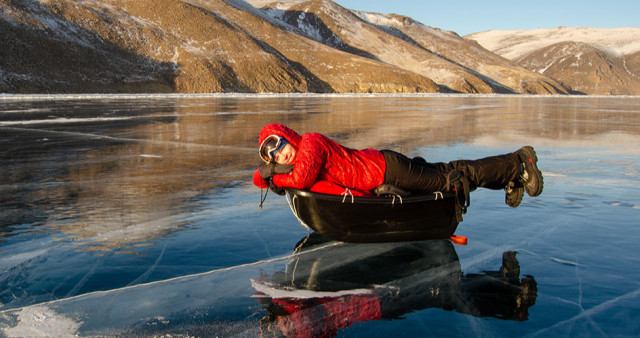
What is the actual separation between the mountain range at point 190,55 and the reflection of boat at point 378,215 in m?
69.7

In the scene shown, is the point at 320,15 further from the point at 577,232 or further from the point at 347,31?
the point at 577,232

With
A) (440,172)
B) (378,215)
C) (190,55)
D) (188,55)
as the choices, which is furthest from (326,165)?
(190,55)

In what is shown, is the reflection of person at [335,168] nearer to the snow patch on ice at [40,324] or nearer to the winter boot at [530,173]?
the winter boot at [530,173]

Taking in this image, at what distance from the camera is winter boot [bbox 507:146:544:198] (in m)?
5.83

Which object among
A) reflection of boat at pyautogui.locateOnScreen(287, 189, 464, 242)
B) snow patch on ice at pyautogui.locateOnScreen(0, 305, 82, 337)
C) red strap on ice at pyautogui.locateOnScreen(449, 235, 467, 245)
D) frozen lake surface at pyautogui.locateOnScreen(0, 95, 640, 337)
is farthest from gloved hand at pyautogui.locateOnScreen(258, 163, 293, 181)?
snow patch on ice at pyautogui.locateOnScreen(0, 305, 82, 337)

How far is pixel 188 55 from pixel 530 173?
91.2m

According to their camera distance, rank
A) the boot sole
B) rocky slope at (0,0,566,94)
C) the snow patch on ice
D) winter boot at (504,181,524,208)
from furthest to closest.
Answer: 1. rocky slope at (0,0,566,94)
2. winter boot at (504,181,524,208)
3. the boot sole
4. the snow patch on ice

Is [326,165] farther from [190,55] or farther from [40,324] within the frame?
[190,55]

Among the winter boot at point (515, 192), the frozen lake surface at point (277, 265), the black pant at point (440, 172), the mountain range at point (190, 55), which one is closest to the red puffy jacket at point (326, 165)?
the black pant at point (440, 172)

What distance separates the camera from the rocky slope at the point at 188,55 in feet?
240

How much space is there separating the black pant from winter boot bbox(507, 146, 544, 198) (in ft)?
0.29

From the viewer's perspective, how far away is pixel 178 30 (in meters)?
98.2

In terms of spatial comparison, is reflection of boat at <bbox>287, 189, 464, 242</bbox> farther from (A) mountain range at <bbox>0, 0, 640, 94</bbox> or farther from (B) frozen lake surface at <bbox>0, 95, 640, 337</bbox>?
(A) mountain range at <bbox>0, 0, 640, 94</bbox>

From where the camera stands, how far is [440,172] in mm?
5480
